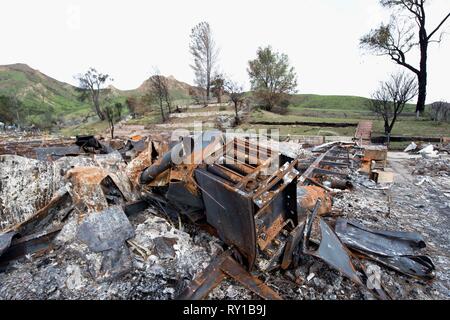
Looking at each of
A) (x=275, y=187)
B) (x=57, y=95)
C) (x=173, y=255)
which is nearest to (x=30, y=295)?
(x=173, y=255)

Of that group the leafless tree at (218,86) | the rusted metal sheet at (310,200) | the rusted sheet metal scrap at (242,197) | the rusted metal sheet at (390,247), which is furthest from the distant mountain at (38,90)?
the rusted metal sheet at (390,247)

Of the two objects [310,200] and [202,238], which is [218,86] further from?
[202,238]

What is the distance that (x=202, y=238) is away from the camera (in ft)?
9.41

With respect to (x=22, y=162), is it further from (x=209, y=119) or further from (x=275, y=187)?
(x=209, y=119)

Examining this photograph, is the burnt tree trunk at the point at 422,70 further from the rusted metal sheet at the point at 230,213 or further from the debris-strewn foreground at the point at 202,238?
the rusted metal sheet at the point at 230,213

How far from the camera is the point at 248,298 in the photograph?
206cm

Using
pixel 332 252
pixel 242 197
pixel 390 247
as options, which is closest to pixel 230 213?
pixel 242 197

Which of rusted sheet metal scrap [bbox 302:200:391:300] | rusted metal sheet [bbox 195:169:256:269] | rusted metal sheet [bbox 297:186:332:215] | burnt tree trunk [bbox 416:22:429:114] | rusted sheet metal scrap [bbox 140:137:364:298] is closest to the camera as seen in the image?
rusted metal sheet [bbox 195:169:256:269]

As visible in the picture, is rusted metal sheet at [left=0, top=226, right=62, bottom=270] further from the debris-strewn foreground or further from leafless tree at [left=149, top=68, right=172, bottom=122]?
leafless tree at [left=149, top=68, right=172, bottom=122]

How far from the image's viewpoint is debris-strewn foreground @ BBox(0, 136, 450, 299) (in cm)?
211

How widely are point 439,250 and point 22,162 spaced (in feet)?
19.8

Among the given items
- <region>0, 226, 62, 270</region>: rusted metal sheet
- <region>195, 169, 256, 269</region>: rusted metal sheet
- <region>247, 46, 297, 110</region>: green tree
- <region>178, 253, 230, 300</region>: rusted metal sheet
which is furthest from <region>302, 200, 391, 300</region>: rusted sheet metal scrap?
<region>247, 46, 297, 110</region>: green tree

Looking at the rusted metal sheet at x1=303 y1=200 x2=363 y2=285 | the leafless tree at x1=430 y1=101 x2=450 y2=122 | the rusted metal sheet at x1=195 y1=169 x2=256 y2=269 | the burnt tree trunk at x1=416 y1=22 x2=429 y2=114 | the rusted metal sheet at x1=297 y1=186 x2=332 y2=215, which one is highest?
the burnt tree trunk at x1=416 y1=22 x2=429 y2=114

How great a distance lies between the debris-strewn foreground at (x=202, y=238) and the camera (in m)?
2.11
